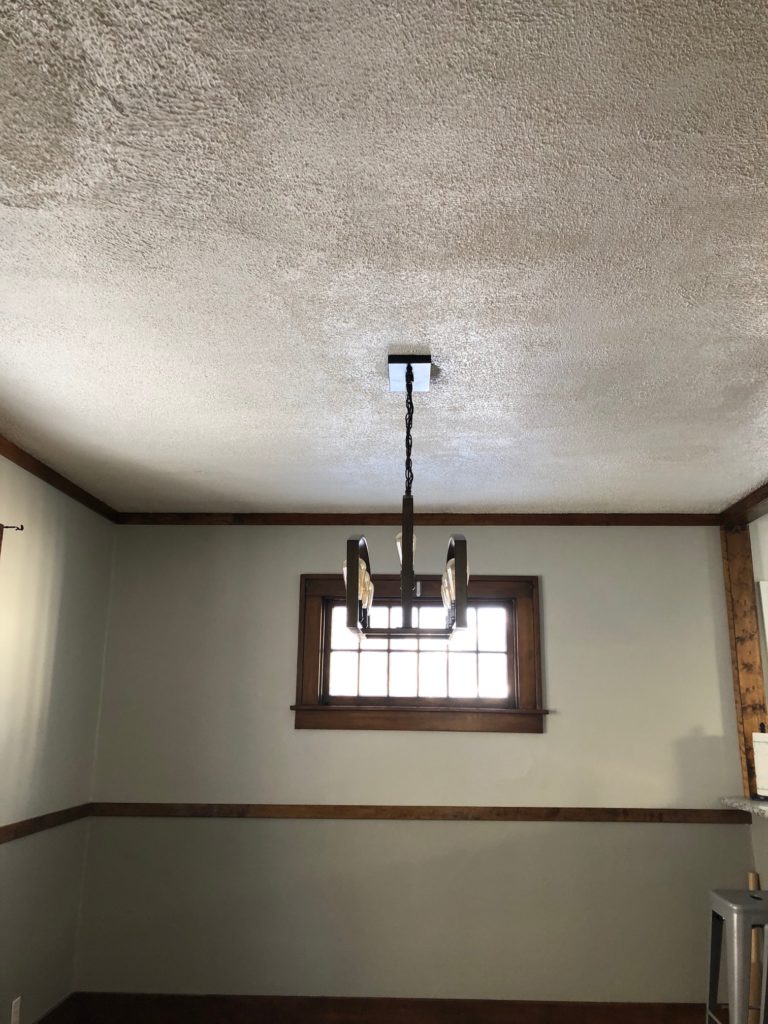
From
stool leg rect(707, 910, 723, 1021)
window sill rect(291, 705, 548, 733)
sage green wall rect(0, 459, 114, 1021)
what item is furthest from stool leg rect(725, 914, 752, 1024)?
sage green wall rect(0, 459, 114, 1021)

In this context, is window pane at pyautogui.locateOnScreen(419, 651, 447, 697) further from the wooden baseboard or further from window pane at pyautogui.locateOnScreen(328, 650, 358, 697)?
the wooden baseboard

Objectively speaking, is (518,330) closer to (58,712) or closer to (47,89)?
(47,89)

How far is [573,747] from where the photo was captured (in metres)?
4.58

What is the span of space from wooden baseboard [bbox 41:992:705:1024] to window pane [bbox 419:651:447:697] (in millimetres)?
1600

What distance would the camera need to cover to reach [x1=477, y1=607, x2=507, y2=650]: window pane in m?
4.82

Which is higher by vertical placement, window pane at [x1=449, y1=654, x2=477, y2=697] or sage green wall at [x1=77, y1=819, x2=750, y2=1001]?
window pane at [x1=449, y1=654, x2=477, y2=697]

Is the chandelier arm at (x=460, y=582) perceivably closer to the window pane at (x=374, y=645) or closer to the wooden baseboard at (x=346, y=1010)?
the window pane at (x=374, y=645)

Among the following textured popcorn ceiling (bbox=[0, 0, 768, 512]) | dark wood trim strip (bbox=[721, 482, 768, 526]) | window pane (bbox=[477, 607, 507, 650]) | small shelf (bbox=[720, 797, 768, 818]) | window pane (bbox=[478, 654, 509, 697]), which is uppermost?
textured popcorn ceiling (bbox=[0, 0, 768, 512])

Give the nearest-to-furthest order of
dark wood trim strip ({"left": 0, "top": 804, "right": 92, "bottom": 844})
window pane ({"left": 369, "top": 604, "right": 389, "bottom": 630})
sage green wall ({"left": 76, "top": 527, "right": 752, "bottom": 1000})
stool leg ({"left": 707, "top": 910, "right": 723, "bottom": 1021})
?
1. dark wood trim strip ({"left": 0, "top": 804, "right": 92, "bottom": 844})
2. stool leg ({"left": 707, "top": 910, "right": 723, "bottom": 1021})
3. sage green wall ({"left": 76, "top": 527, "right": 752, "bottom": 1000})
4. window pane ({"left": 369, "top": 604, "right": 389, "bottom": 630})

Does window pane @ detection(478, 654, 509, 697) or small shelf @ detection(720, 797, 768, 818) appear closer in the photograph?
small shelf @ detection(720, 797, 768, 818)

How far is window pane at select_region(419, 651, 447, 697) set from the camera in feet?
15.6

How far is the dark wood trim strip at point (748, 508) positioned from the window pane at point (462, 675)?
1690 millimetres

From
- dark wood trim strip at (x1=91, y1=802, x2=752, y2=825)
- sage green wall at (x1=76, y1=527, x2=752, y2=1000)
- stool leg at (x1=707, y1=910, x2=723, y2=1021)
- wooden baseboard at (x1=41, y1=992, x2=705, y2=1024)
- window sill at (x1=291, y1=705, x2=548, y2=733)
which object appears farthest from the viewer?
window sill at (x1=291, y1=705, x2=548, y2=733)

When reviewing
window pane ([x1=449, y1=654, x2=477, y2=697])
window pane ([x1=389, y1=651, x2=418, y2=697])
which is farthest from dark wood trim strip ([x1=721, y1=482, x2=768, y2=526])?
window pane ([x1=389, y1=651, x2=418, y2=697])
